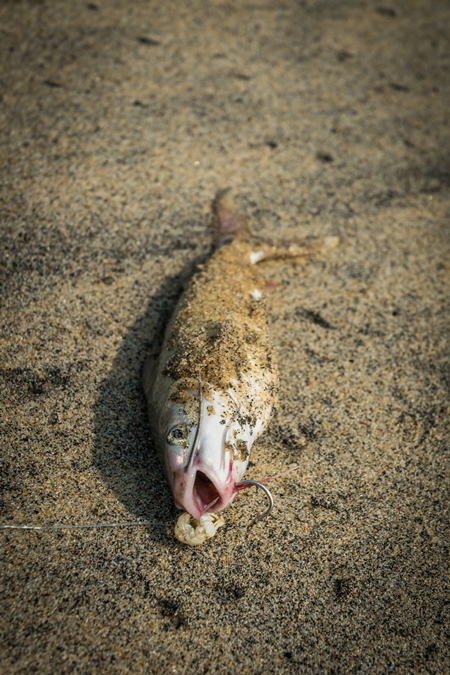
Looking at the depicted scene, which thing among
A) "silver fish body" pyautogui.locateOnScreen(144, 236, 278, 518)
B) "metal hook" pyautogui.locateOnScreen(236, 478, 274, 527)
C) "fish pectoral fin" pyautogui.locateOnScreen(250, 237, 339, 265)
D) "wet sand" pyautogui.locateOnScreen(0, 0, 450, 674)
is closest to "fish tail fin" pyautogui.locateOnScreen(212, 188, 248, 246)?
"wet sand" pyautogui.locateOnScreen(0, 0, 450, 674)

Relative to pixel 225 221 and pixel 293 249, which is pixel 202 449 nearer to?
pixel 293 249

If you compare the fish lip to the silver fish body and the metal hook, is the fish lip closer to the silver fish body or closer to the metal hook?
the silver fish body

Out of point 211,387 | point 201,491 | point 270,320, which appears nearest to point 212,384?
point 211,387

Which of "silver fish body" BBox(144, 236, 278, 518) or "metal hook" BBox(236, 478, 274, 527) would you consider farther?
"metal hook" BBox(236, 478, 274, 527)

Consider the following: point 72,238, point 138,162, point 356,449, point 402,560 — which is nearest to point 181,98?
point 138,162

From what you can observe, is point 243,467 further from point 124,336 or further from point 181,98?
point 181,98
